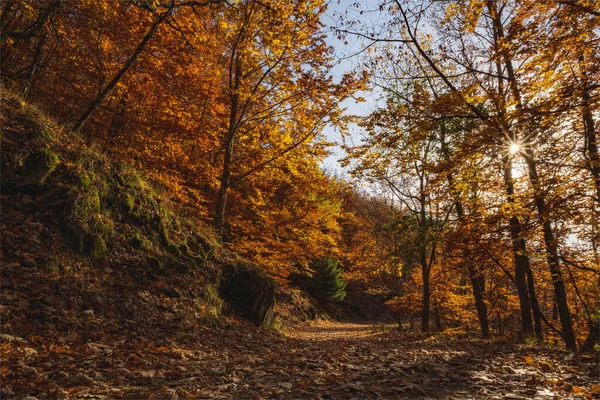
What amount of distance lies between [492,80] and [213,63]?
991 cm

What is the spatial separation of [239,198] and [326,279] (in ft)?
55.7

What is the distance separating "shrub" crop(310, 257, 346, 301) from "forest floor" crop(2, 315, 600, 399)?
77.9 ft

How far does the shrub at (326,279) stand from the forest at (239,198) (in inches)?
530

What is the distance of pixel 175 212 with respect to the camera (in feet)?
33.7

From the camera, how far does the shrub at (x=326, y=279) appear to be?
29141mm

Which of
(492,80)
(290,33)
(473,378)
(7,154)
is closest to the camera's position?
(473,378)

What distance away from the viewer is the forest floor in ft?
10.8

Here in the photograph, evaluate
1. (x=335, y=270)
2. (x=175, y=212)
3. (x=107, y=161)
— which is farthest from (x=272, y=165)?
(x=335, y=270)

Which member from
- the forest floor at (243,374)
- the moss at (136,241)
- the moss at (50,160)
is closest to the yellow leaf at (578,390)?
the forest floor at (243,374)

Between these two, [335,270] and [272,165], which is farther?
[335,270]

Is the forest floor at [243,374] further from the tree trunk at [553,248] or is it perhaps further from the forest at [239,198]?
the tree trunk at [553,248]

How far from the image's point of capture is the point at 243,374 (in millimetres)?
4066

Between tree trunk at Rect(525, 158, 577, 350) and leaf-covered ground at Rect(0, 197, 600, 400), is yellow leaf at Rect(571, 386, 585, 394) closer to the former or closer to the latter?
leaf-covered ground at Rect(0, 197, 600, 400)

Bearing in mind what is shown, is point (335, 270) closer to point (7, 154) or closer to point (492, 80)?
point (492, 80)
